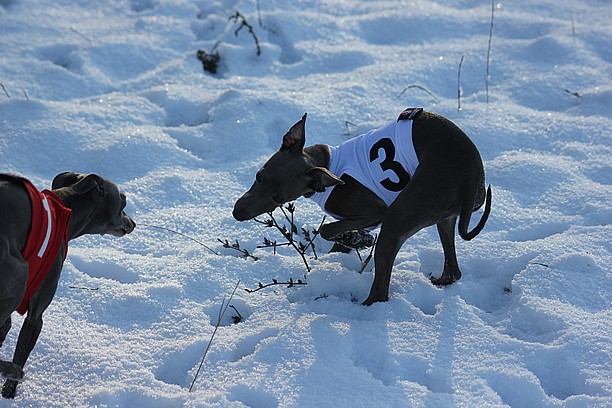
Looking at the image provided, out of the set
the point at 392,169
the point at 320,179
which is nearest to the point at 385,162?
the point at 392,169

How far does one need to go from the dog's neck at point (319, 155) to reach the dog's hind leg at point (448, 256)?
82 cm

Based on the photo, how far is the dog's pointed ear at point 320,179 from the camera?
13.0 ft

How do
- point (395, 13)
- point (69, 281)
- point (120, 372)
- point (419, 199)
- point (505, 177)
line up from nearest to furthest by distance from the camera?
point (120, 372) → point (419, 199) → point (69, 281) → point (505, 177) → point (395, 13)

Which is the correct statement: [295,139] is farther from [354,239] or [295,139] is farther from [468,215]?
[468,215]

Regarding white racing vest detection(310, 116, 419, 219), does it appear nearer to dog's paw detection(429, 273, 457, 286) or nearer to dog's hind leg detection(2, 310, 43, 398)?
dog's paw detection(429, 273, 457, 286)

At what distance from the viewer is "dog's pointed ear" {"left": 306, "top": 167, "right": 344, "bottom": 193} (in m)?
3.96

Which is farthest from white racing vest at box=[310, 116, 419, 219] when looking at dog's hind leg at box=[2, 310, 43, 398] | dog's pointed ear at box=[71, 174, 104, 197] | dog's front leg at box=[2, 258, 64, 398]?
dog's hind leg at box=[2, 310, 43, 398]

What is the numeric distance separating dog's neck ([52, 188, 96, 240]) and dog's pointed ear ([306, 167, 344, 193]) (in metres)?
1.25

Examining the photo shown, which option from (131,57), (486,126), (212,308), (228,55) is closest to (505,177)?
(486,126)

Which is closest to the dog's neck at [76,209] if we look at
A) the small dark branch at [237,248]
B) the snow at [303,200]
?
the snow at [303,200]

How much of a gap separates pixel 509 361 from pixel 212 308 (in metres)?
1.65

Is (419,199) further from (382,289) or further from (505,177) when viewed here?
(505,177)

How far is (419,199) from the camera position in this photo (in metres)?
3.84

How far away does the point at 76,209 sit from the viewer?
11.6 ft
